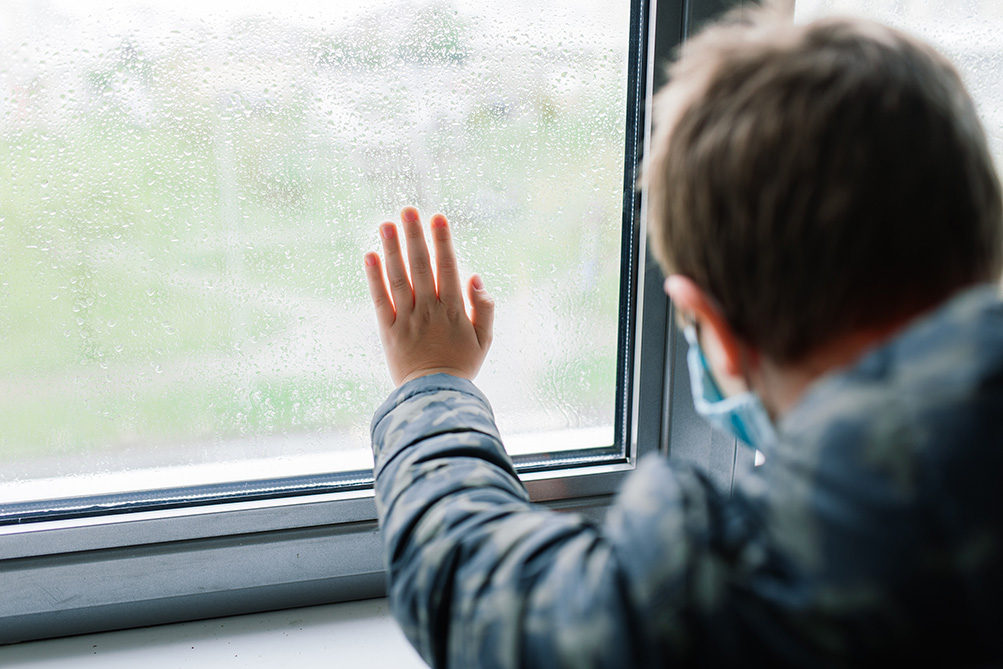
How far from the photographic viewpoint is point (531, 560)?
46 centimetres

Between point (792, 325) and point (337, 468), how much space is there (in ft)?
1.62

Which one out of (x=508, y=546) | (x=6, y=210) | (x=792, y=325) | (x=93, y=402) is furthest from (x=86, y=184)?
(x=792, y=325)

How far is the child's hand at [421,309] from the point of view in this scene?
0.67 metres

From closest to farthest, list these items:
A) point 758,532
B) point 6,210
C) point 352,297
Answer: point 758,532 < point 6,210 < point 352,297

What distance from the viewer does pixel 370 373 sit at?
30.2 inches

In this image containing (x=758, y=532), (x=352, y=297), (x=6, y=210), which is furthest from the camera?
(x=352, y=297)

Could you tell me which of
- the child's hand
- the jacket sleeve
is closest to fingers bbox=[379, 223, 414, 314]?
the child's hand

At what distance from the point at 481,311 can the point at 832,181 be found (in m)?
0.37

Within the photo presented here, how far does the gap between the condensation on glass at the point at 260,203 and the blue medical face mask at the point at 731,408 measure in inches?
9.6

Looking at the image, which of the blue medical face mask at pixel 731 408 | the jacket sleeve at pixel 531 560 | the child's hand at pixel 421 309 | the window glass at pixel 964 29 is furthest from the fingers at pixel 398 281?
the window glass at pixel 964 29

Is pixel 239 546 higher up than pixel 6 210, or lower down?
lower down

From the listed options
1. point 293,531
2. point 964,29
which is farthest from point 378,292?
point 964,29

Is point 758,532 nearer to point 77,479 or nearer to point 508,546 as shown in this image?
point 508,546

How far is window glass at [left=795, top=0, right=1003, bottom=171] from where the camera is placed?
78 centimetres
